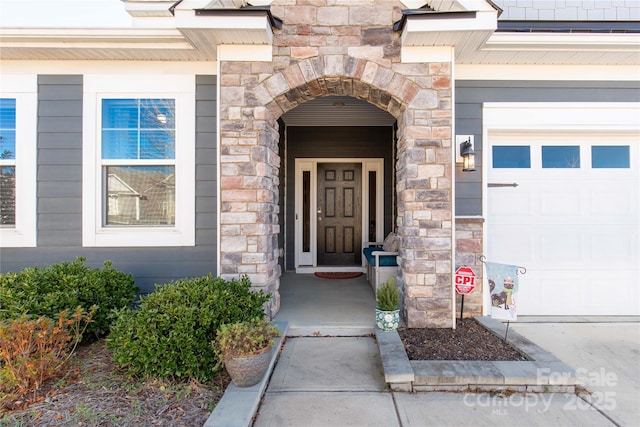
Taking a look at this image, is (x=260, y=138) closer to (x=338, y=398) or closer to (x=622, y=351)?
(x=338, y=398)

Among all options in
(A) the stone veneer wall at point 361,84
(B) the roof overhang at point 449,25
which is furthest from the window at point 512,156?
(B) the roof overhang at point 449,25

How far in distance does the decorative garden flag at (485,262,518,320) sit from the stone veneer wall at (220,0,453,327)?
39cm

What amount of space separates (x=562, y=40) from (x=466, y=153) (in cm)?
139

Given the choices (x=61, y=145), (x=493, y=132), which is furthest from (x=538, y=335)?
(x=61, y=145)

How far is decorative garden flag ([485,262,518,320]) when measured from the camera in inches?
108

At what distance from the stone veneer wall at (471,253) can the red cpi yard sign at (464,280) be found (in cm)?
31

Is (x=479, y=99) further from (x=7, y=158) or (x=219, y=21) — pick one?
(x=7, y=158)

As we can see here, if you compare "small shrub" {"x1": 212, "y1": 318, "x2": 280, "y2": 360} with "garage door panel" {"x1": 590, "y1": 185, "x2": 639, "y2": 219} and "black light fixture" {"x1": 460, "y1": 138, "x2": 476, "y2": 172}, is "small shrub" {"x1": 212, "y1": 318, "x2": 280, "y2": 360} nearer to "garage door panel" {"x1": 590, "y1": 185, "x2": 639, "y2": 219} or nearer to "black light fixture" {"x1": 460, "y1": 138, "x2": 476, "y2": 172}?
"black light fixture" {"x1": 460, "y1": 138, "x2": 476, "y2": 172}

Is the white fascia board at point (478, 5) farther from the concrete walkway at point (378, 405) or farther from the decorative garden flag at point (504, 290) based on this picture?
the concrete walkway at point (378, 405)

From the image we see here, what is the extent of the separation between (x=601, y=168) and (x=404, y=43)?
9.15 feet

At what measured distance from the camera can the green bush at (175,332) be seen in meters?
2.17

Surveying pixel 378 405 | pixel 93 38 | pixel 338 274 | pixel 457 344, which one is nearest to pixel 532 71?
pixel 457 344

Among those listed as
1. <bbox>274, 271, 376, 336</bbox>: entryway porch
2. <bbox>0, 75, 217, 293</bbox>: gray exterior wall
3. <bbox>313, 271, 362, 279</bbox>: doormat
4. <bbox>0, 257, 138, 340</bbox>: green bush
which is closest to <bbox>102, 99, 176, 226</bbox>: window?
<bbox>0, 75, 217, 293</bbox>: gray exterior wall

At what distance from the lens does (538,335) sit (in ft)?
10.3
